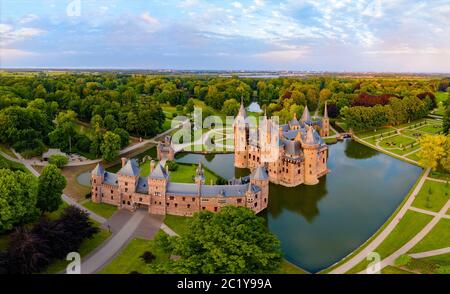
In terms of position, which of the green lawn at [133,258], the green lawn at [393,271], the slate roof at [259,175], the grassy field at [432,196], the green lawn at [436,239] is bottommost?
the green lawn at [133,258]

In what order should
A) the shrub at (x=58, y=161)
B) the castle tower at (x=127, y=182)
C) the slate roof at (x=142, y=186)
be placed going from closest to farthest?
the castle tower at (x=127, y=182)
the slate roof at (x=142, y=186)
the shrub at (x=58, y=161)

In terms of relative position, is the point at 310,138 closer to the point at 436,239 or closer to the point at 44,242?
the point at 436,239

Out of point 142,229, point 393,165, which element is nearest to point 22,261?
point 142,229

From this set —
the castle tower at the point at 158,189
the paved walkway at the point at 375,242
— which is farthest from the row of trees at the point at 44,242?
the paved walkway at the point at 375,242

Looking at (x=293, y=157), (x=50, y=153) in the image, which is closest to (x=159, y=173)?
(x=293, y=157)

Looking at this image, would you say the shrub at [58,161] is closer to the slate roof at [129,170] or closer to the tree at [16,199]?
the slate roof at [129,170]

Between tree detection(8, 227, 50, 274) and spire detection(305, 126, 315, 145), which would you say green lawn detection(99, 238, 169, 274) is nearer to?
tree detection(8, 227, 50, 274)

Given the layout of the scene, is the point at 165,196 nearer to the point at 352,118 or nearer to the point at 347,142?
the point at 347,142
